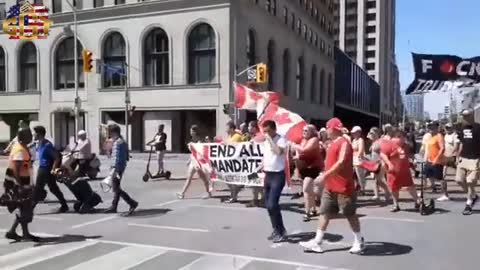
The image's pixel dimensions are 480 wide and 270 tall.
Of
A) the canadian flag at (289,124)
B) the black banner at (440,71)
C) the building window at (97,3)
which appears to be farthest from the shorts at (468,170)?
the building window at (97,3)

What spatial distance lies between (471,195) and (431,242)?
9.20 feet

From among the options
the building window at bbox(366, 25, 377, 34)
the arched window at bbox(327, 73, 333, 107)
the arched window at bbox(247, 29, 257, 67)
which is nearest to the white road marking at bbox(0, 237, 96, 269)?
the arched window at bbox(247, 29, 257, 67)

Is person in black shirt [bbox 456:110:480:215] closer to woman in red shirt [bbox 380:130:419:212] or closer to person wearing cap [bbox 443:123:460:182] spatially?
woman in red shirt [bbox 380:130:419:212]

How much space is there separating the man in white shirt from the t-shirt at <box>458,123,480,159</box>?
13.6ft

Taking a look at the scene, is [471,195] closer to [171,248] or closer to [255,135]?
[255,135]

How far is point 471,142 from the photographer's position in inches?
395

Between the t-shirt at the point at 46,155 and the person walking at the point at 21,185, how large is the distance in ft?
6.34

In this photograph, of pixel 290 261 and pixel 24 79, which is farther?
pixel 24 79

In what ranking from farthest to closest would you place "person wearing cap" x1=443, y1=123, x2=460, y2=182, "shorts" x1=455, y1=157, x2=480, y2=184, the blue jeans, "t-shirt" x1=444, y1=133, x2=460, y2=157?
"t-shirt" x1=444, y1=133, x2=460, y2=157, "person wearing cap" x1=443, y1=123, x2=460, y2=182, "shorts" x1=455, y1=157, x2=480, y2=184, the blue jeans

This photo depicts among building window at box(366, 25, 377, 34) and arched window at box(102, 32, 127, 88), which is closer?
arched window at box(102, 32, 127, 88)

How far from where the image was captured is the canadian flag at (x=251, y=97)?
11328 mm

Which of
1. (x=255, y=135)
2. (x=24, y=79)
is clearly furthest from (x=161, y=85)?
(x=255, y=135)

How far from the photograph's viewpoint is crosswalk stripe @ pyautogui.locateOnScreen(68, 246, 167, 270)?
6664 mm

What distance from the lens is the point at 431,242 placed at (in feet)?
25.6
